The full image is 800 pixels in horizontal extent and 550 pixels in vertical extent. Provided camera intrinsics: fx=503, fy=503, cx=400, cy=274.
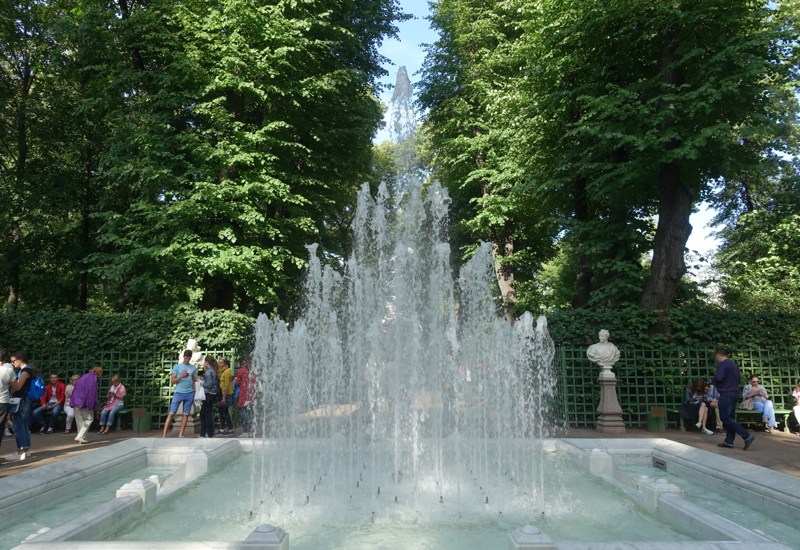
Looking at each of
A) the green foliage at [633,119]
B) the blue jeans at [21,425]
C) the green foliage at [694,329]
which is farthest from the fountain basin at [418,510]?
the green foliage at [633,119]

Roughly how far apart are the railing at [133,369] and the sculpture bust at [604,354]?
858cm

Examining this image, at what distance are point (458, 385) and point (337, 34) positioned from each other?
46.1ft

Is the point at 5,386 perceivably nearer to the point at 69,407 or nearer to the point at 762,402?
the point at 69,407

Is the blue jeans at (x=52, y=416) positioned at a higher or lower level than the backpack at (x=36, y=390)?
lower

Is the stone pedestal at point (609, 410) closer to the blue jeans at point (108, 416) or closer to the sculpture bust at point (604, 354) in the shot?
the sculpture bust at point (604, 354)

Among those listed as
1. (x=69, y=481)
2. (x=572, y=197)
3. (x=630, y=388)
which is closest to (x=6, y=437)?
(x=69, y=481)

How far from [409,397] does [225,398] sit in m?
5.18

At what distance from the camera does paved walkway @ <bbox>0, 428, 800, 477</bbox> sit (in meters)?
7.73

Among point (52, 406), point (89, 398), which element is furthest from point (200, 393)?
point (52, 406)

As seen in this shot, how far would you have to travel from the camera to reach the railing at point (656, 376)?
12.1 meters

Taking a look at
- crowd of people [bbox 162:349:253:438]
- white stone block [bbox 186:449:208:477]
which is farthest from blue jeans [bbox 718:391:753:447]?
crowd of people [bbox 162:349:253:438]

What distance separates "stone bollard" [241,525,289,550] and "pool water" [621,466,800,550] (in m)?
4.33

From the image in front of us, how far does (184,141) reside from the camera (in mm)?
14539

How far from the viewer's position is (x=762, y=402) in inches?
450
